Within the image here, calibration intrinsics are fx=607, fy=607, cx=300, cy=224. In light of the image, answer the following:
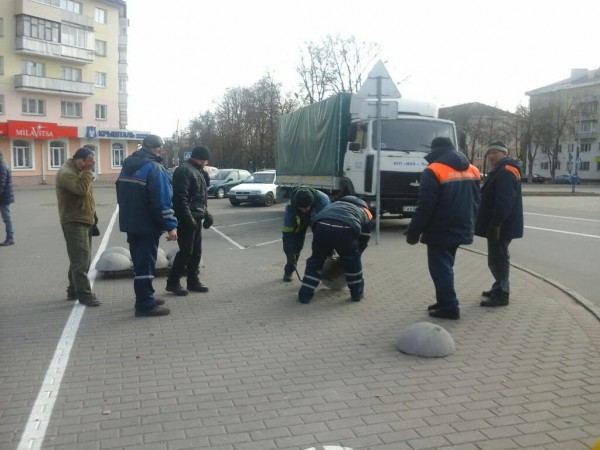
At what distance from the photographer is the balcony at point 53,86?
50.5 metres

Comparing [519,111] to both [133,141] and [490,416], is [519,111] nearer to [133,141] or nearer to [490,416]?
[133,141]

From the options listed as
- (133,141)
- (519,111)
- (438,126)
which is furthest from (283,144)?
(519,111)

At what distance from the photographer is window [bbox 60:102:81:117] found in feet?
179

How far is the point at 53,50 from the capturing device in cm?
5306

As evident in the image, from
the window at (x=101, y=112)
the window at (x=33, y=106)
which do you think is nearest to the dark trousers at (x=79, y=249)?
the window at (x=33, y=106)

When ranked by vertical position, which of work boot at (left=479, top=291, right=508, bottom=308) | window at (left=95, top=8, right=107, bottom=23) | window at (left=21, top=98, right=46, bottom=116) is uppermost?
window at (left=95, top=8, right=107, bottom=23)

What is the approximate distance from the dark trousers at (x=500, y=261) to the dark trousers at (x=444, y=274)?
2.73 feet

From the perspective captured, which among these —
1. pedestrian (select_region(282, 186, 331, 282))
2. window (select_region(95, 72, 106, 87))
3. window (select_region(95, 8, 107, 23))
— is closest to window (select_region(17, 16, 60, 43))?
window (select_region(95, 72, 106, 87))

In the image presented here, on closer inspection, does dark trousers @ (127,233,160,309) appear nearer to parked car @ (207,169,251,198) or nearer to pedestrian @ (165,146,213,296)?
pedestrian @ (165,146,213,296)

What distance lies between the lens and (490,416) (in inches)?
158

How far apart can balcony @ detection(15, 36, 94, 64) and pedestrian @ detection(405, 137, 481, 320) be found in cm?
5252

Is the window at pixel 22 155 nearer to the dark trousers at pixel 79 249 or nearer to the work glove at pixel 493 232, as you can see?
the dark trousers at pixel 79 249

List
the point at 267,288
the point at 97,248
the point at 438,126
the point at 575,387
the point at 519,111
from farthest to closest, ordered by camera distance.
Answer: the point at 519,111 < the point at 438,126 < the point at 97,248 < the point at 267,288 < the point at 575,387

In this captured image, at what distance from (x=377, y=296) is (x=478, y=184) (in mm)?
2014
